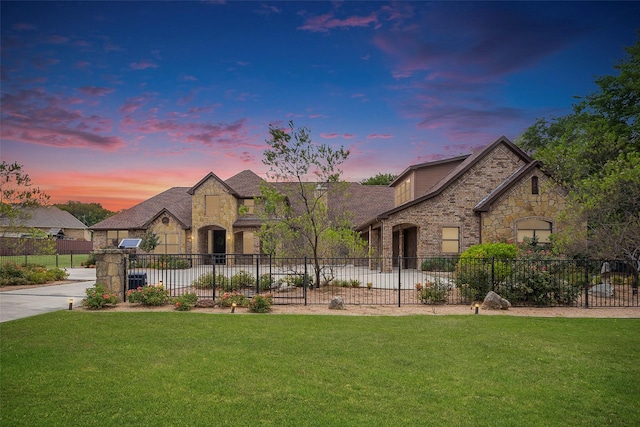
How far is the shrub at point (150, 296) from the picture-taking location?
13352 millimetres

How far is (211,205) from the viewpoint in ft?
115

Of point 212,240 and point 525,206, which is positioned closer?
point 525,206

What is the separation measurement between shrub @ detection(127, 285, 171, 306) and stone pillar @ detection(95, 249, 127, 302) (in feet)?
2.00

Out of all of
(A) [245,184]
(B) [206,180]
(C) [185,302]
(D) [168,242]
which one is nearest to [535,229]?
(C) [185,302]

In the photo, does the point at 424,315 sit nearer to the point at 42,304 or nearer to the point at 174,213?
the point at 42,304

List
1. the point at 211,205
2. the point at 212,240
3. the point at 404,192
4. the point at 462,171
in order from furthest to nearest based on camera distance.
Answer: the point at 212,240, the point at 211,205, the point at 404,192, the point at 462,171

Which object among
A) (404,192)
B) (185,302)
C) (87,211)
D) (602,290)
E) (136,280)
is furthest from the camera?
(87,211)

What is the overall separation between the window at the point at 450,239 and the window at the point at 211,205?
1860 cm

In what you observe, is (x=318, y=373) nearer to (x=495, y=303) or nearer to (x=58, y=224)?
(x=495, y=303)

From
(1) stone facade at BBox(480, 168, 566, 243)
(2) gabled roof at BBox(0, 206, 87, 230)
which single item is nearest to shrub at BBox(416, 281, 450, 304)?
(1) stone facade at BBox(480, 168, 566, 243)

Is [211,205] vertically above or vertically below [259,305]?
above

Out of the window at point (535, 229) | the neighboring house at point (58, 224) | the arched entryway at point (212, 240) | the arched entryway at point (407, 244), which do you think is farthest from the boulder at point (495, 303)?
the neighboring house at point (58, 224)

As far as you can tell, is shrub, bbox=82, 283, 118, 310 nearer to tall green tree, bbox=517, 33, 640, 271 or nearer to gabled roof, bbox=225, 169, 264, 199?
tall green tree, bbox=517, 33, 640, 271

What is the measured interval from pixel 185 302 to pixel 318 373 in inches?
290
